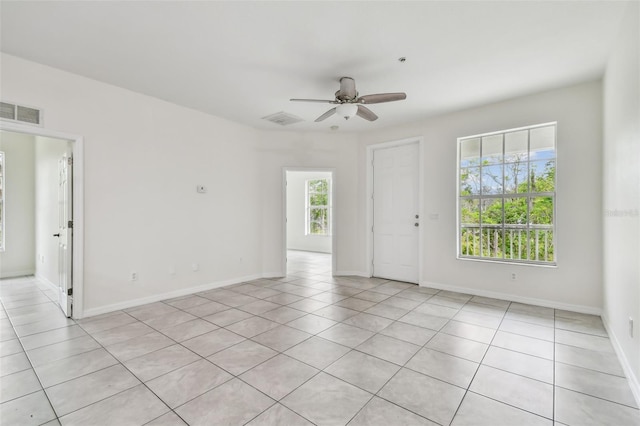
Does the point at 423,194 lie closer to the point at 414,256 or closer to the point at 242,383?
the point at 414,256

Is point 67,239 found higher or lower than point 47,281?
higher

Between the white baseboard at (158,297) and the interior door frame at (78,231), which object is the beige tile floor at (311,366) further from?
the interior door frame at (78,231)

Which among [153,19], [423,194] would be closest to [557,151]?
[423,194]

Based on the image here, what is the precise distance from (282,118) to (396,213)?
8.63ft

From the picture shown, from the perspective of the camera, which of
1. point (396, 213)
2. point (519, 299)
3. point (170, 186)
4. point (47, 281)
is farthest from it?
point (396, 213)

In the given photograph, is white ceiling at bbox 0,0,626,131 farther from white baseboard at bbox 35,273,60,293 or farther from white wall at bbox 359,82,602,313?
white baseboard at bbox 35,273,60,293

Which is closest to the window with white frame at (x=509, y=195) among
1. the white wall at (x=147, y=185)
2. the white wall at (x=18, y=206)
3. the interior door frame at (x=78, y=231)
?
the white wall at (x=147, y=185)

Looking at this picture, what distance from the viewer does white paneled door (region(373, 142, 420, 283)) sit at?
5262mm

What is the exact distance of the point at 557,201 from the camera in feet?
12.5

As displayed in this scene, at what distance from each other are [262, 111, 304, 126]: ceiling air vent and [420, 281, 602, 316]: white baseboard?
3.50m

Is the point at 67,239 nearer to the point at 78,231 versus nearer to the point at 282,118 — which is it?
the point at 78,231

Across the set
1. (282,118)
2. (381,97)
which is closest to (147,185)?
(282,118)

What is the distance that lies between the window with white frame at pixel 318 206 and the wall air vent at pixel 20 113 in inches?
284

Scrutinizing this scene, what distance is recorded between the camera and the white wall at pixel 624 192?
84.2 inches
